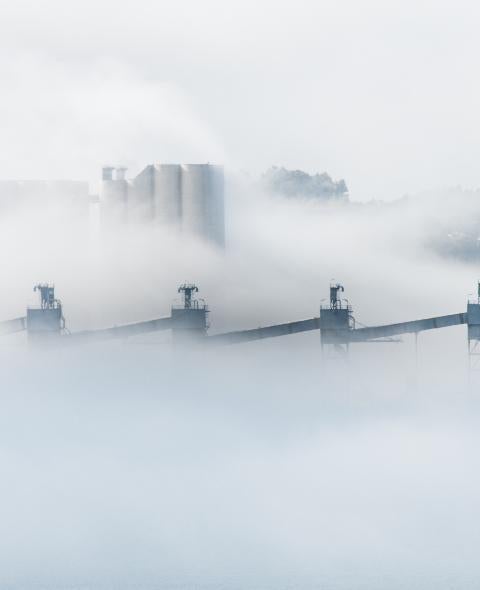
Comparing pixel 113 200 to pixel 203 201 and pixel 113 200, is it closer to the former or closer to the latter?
pixel 113 200

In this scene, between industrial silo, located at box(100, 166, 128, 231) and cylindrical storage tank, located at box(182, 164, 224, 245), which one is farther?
industrial silo, located at box(100, 166, 128, 231)

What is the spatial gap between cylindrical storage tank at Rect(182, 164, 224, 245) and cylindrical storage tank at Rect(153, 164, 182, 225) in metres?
0.30

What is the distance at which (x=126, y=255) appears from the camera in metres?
128

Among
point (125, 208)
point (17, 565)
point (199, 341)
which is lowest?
point (17, 565)

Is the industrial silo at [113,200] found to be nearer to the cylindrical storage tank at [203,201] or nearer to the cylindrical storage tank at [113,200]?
the cylindrical storage tank at [113,200]

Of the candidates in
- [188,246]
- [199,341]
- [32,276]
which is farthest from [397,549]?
[32,276]

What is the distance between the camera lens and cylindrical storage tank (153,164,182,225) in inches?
4811

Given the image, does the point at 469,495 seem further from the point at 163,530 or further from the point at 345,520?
the point at 163,530

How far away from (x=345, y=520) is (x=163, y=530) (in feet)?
32.7

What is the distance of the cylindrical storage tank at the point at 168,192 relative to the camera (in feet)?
401

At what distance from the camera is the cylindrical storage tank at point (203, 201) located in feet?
399

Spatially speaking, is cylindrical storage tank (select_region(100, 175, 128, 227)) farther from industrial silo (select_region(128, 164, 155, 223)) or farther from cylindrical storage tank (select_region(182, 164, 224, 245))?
cylindrical storage tank (select_region(182, 164, 224, 245))

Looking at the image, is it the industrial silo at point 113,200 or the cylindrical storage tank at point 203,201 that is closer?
the cylindrical storage tank at point 203,201

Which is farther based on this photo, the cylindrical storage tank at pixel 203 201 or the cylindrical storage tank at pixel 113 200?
the cylindrical storage tank at pixel 113 200
